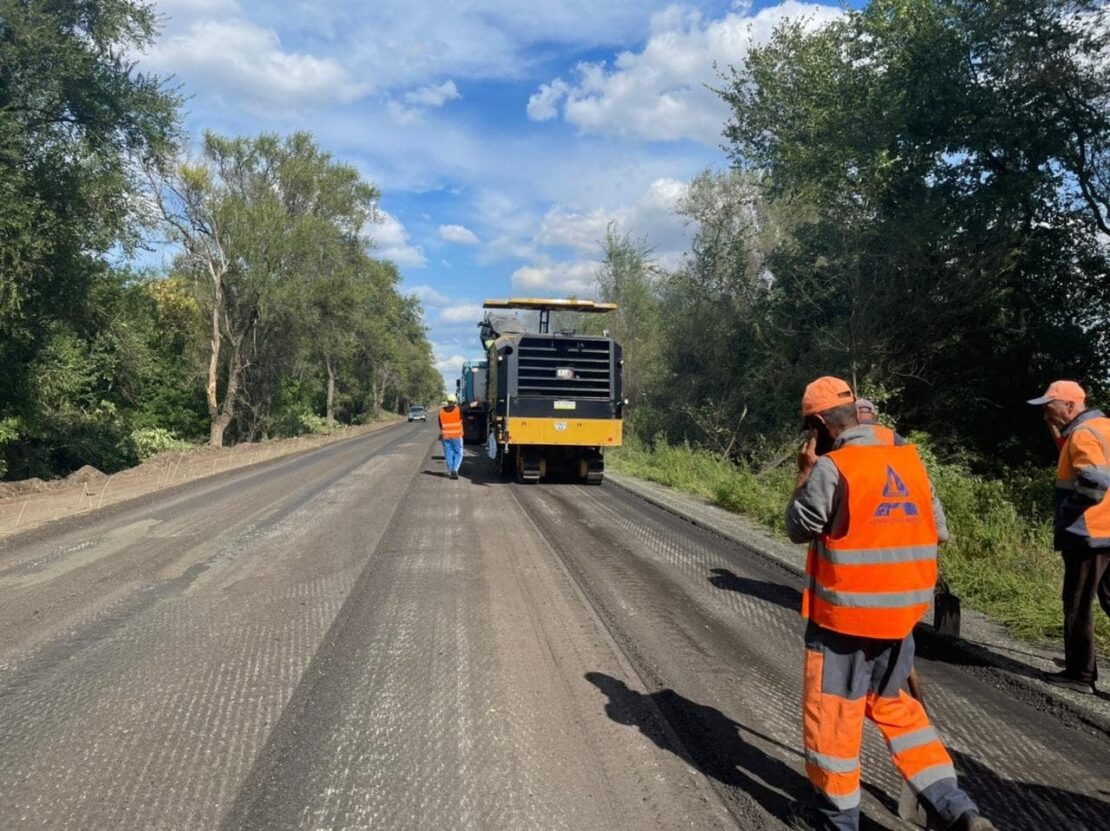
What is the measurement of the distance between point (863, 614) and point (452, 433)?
1447 centimetres

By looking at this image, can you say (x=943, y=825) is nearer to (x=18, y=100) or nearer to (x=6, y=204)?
(x=6, y=204)

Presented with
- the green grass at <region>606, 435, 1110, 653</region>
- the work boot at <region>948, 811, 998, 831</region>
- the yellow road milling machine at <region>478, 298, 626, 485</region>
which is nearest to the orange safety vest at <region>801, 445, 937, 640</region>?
the work boot at <region>948, 811, 998, 831</region>

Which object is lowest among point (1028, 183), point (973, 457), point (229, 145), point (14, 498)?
point (14, 498)

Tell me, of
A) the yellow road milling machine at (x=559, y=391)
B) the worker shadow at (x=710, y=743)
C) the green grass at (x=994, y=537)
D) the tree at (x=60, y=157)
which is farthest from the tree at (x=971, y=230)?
the tree at (x=60, y=157)

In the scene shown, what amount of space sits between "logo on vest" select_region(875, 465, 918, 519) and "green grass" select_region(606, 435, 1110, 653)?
3.56m

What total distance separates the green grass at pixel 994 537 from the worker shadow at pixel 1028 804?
2.40 meters

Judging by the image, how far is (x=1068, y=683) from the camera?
4.68 meters

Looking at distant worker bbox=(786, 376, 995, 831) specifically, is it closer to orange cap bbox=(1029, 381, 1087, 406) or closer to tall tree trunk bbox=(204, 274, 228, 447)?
orange cap bbox=(1029, 381, 1087, 406)

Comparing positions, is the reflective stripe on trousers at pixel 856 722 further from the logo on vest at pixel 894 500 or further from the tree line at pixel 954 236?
the tree line at pixel 954 236

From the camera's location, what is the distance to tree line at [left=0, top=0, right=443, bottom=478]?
16312mm

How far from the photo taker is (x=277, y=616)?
20.2 ft

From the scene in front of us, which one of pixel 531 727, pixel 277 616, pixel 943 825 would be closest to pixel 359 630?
pixel 277 616

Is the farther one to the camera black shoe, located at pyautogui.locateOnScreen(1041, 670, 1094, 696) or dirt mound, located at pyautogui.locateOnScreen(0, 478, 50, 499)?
dirt mound, located at pyautogui.locateOnScreen(0, 478, 50, 499)

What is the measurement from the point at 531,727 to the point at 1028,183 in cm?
1634
